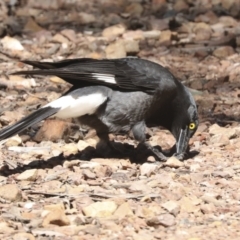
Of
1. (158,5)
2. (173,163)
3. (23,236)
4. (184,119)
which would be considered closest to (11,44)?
(158,5)

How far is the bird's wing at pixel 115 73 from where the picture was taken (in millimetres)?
5898

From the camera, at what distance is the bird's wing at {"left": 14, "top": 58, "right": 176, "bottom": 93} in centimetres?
590

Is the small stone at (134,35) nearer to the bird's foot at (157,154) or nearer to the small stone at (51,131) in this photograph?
the small stone at (51,131)

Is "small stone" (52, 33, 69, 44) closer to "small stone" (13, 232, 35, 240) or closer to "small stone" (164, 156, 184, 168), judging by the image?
"small stone" (164, 156, 184, 168)

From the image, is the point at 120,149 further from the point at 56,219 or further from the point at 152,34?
the point at 152,34

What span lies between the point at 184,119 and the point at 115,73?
0.69 m

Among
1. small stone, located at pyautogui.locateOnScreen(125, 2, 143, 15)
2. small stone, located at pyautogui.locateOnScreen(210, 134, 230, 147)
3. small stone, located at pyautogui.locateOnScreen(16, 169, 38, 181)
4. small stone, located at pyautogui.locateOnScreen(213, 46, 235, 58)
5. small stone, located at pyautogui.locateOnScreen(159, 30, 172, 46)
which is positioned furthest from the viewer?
small stone, located at pyautogui.locateOnScreen(125, 2, 143, 15)

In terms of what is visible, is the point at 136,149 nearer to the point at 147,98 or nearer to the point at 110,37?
the point at 147,98

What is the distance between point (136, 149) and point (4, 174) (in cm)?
126

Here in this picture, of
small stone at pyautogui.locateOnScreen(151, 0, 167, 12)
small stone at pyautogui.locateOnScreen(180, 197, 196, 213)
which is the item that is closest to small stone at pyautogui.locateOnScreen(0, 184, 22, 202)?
small stone at pyautogui.locateOnScreen(180, 197, 196, 213)

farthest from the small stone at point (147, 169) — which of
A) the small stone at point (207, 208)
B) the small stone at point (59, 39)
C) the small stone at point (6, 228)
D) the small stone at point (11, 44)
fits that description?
the small stone at point (59, 39)

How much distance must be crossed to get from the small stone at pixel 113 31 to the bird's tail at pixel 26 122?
11.8 ft

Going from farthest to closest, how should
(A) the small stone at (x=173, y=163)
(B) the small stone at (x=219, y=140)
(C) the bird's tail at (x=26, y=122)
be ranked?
Answer: (B) the small stone at (x=219, y=140)
(A) the small stone at (x=173, y=163)
(C) the bird's tail at (x=26, y=122)

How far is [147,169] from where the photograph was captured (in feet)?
18.6
